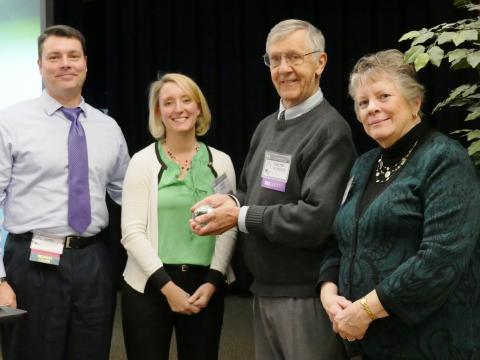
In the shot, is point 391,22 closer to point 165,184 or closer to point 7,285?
point 165,184

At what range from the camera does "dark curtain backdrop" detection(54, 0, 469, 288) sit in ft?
17.8

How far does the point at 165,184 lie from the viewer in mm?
2297

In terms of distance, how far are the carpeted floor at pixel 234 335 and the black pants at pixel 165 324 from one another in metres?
1.83

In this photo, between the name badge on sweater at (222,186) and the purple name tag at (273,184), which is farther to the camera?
the name badge on sweater at (222,186)

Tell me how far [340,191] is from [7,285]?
1.28 meters

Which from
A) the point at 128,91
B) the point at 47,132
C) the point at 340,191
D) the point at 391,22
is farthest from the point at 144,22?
the point at 340,191

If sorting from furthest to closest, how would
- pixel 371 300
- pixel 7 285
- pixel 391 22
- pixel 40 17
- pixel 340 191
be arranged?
pixel 391 22 → pixel 40 17 → pixel 7 285 → pixel 340 191 → pixel 371 300

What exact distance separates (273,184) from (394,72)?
54 cm

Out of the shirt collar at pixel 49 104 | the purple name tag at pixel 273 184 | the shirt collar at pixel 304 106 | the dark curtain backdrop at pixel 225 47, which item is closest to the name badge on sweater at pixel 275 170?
the purple name tag at pixel 273 184

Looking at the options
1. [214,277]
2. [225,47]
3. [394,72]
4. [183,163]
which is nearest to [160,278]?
[214,277]

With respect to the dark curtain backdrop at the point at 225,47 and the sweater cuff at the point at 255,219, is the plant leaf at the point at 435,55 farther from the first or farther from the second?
the dark curtain backdrop at the point at 225,47

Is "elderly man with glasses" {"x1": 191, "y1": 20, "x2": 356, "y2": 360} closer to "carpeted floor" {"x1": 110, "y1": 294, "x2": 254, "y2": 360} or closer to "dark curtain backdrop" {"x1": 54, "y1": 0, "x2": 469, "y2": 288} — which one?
"carpeted floor" {"x1": 110, "y1": 294, "x2": 254, "y2": 360}

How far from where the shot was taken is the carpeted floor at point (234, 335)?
→ 413 centimetres

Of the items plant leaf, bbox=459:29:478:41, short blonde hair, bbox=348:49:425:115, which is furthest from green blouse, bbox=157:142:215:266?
plant leaf, bbox=459:29:478:41
